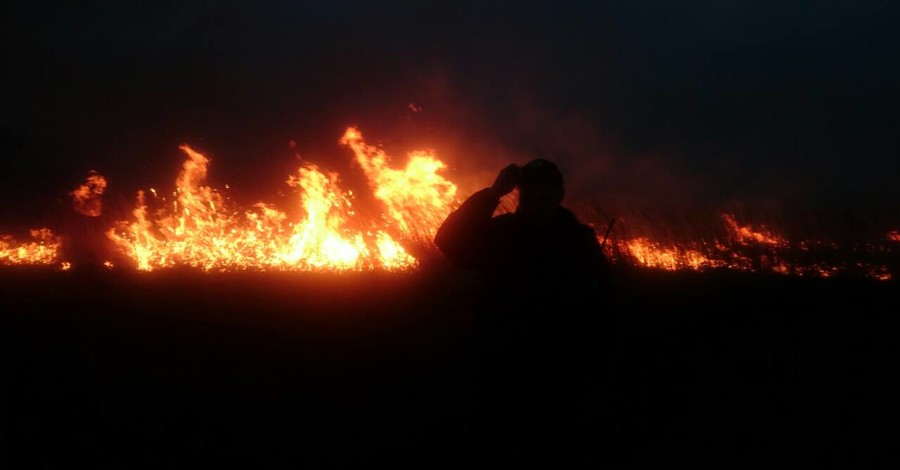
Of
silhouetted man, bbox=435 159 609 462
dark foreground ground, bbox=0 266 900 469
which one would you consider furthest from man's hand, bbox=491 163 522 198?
dark foreground ground, bbox=0 266 900 469

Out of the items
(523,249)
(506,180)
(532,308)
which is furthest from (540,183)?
(532,308)

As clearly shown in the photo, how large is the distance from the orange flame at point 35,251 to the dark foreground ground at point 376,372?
369 centimetres

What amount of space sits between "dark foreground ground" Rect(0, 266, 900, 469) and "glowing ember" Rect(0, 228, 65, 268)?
3.68 m

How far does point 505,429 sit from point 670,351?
199 inches

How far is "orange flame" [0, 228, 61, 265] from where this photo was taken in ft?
40.2

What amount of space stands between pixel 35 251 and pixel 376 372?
35.5 feet

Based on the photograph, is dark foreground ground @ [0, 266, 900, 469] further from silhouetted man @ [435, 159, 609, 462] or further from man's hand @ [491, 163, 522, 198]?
man's hand @ [491, 163, 522, 198]

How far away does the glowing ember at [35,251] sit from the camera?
40.2ft

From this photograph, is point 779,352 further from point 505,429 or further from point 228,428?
point 228,428

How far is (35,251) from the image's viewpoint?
13.3 m

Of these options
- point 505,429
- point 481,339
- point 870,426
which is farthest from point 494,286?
point 870,426

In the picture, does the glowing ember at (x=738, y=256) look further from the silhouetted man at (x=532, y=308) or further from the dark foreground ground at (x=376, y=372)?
the silhouetted man at (x=532, y=308)

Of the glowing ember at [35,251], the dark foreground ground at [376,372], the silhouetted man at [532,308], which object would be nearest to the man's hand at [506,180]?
the silhouetted man at [532,308]

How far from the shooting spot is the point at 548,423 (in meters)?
2.82
